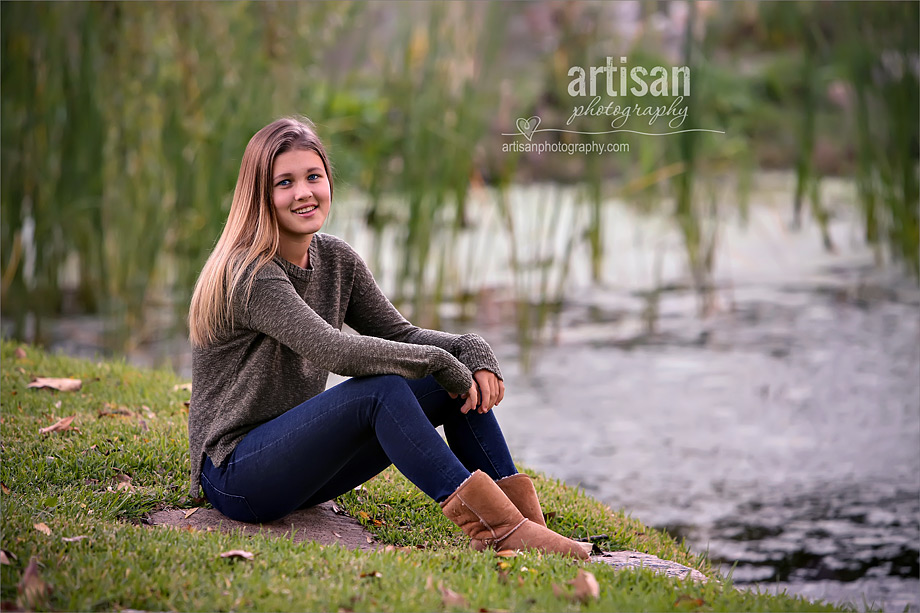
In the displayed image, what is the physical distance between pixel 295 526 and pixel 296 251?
23.8 inches

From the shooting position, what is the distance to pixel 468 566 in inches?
72.7

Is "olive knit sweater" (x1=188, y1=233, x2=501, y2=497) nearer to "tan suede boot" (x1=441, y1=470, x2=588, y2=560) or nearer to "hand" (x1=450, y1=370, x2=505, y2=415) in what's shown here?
"hand" (x1=450, y1=370, x2=505, y2=415)

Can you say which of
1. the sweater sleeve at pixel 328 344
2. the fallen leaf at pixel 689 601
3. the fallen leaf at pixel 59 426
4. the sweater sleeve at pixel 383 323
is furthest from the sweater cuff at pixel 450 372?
the fallen leaf at pixel 59 426

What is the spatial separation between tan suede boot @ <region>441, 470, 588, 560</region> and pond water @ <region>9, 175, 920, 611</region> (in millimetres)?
548

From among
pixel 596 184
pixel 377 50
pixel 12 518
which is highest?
pixel 377 50

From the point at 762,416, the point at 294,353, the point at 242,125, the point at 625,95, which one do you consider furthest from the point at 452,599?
the point at 625,95

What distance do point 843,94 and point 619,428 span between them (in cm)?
440

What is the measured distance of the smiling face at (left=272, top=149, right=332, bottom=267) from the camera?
2016mm

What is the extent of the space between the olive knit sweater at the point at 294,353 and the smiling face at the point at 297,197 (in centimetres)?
6

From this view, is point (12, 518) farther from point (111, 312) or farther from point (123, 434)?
point (111, 312)

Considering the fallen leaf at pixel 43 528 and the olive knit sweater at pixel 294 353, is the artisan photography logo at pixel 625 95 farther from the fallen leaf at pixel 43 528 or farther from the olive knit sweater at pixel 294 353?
the fallen leaf at pixel 43 528

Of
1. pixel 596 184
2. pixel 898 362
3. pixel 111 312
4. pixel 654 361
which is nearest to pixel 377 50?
pixel 596 184

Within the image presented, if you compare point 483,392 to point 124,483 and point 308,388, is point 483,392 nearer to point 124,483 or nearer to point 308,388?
point 308,388

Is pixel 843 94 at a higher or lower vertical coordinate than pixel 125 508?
higher
